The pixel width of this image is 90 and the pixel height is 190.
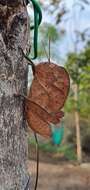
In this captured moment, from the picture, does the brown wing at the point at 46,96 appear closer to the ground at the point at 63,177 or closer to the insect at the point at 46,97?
the insect at the point at 46,97

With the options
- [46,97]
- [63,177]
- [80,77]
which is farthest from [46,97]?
[80,77]

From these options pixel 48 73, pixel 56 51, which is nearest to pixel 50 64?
pixel 48 73

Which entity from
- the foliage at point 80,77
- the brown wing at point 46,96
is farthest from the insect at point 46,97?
the foliage at point 80,77

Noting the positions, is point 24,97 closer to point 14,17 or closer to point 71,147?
point 14,17

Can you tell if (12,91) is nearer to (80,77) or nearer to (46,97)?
(46,97)

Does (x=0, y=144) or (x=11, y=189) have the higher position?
(x=0, y=144)

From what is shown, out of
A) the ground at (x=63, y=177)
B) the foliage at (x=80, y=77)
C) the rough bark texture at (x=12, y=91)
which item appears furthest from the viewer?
the foliage at (x=80, y=77)
